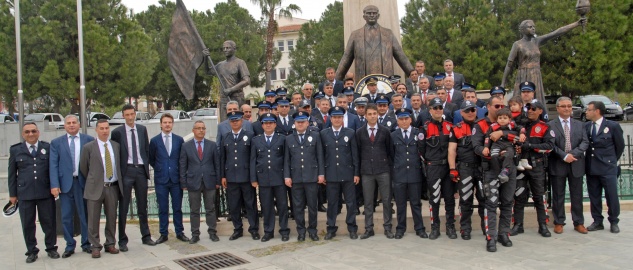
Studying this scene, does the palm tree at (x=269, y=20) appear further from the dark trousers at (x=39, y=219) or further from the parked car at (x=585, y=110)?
the dark trousers at (x=39, y=219)

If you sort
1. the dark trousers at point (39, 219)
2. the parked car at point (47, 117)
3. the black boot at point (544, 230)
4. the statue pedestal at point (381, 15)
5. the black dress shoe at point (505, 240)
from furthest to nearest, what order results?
the parked car at point (47, 117)
the statue pedestal at point (381, 15)
the black boot at point (544, 230)
the dark trousers at point (39, 219)
the black dress shoe at point (505, 240)

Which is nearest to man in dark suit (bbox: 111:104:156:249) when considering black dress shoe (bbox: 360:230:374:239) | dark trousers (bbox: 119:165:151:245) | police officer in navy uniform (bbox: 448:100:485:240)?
dark trousers (bbox: 119:165:151:245)

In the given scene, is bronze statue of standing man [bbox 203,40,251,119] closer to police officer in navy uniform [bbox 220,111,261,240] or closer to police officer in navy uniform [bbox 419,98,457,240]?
police officer in navy uniform [bbox 220,111,261,240]

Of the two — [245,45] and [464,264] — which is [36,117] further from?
[464,264]

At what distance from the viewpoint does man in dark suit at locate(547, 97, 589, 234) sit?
23.4ft

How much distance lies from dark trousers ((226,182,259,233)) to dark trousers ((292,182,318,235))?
61 centimetres

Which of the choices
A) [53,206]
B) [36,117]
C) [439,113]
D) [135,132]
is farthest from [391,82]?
[36,117]

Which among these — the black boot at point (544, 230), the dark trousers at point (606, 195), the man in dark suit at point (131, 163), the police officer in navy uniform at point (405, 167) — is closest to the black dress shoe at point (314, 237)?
the police officer in navy uniform at point (405, 167)

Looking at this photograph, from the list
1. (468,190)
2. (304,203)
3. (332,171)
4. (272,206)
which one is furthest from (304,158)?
(468,190)

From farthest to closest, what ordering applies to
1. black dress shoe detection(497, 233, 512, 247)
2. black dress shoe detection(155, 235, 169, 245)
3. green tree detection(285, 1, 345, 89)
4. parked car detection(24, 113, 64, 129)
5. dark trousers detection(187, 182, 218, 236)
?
green tree detection(285, 1, 345, 89)
parked car detection(24, 113, 64, 129)
black dress shoe detection(155, 235, 169, 245)
dark trousers detection(187, 182, 218, 236)
black dress shoe detection(497, 233, 512, 247)

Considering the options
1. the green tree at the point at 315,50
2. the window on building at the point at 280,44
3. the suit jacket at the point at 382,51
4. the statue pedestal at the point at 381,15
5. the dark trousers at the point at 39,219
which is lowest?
the dark trousers at the point at 39,219

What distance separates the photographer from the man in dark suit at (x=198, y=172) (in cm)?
731

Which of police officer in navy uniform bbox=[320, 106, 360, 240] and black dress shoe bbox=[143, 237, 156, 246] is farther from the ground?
police officer in navy uniform bbox=[320, 106, 360, 240]

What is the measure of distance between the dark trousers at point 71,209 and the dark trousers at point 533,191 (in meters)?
5.68
